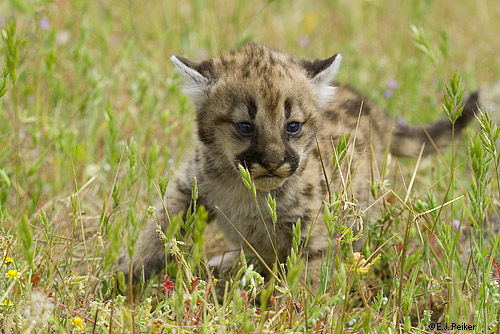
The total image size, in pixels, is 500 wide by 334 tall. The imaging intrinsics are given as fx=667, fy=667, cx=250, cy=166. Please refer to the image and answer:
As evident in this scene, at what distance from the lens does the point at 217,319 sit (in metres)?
2.86

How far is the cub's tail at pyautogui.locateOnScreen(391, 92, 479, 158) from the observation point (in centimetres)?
500

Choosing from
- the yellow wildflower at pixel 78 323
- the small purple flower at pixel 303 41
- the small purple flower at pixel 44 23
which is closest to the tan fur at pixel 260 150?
the yellow wildflower at pixel 78 323

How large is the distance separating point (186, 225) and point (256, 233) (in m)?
1.32

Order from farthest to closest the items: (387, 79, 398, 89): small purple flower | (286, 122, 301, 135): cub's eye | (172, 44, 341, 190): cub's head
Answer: (387, 79, 398, 89): small purple flower, (286, 122, 301, 135): cub's eye, (172, 44, 341, 190): cub's head

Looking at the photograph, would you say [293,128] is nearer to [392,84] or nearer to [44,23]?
[392,84]

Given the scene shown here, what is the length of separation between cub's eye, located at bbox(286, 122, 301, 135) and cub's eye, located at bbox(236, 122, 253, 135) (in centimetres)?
22

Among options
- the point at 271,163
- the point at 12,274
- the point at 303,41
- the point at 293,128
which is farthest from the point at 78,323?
the point at 303,41

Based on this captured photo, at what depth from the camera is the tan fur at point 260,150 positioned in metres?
3.62

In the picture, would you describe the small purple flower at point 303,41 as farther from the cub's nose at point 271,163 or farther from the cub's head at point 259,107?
the cub's nose at point 271,163

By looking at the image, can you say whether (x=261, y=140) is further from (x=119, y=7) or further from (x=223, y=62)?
(x=119, y=7)

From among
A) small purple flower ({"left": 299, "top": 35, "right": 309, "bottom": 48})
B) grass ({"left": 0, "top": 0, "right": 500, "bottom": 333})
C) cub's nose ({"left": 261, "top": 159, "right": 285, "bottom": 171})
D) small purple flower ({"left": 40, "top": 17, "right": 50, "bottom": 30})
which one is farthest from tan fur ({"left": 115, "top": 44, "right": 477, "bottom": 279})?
small purple flower ({"left": 299, "top": 35, "right": 309, "bottom": 48})

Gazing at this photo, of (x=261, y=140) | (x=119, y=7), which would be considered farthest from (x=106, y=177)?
(x=119, y=7)

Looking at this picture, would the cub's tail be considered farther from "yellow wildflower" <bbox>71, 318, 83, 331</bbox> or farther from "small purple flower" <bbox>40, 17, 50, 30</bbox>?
"small purple flower" <bbox>40, 17, 50, 30</bbox>

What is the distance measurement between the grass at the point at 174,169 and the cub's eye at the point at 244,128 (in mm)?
584
